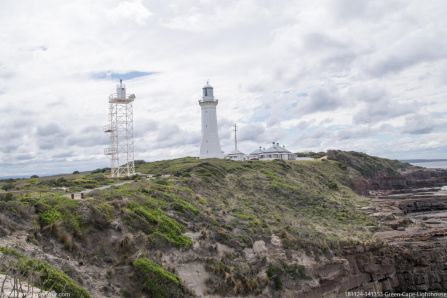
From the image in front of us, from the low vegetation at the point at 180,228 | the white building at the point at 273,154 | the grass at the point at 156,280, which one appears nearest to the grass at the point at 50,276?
the low vegetation at the point at 180,228

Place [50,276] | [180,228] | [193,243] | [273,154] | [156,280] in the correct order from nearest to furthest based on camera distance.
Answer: [50,276] → [156,280] → [193,243] → [180,228] → [273,154]

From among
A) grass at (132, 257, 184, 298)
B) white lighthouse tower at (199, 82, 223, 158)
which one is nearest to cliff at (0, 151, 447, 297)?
grass at (132, 257, 184, 298)

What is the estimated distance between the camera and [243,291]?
59.5 feet

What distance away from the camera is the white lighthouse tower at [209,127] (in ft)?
179

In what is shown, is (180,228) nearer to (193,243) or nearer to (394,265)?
(193,243)

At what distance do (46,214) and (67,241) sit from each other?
1592 millimetres

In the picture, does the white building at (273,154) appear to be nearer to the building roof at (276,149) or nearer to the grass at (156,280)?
the building roof at (276,149)

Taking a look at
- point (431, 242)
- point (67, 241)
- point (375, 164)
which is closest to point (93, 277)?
point (67, 241)

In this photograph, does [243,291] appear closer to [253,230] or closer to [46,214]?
[253,230]

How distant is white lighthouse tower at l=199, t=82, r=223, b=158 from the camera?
54.6m

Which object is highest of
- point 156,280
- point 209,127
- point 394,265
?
point 209,127

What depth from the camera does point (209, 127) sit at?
54.8 m

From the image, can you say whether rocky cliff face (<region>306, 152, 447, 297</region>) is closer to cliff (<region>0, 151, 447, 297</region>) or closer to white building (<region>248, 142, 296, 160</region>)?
cliff (<region>0, 151, 447, 297</region>)

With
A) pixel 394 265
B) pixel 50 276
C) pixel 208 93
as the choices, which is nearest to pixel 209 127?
pixel 208 93
